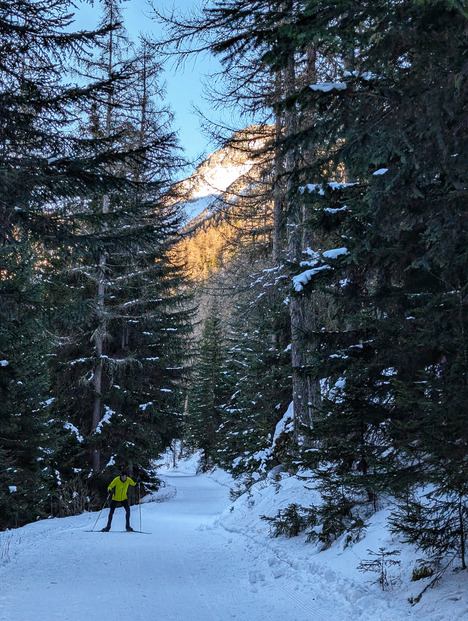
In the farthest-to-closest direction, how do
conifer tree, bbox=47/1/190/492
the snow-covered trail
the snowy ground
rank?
conifer tree, bbox=47/1/190/492
the snow-covered trail
the snowy ground

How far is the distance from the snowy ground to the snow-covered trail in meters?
0.01

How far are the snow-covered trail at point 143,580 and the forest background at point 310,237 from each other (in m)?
1.60

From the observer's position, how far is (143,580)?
7.55 meters

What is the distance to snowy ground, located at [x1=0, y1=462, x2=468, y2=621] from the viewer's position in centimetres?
559

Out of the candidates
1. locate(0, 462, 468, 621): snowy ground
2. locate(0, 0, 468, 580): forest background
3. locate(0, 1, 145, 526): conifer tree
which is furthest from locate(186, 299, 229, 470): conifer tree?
locate(0, 1, 145, 526): conifer tree

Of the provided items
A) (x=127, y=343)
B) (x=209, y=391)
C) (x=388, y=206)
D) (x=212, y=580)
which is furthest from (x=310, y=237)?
(x=209, y=391)

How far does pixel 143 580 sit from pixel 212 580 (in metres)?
1.01

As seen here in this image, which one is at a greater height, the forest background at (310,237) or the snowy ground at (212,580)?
the forest background at (310,237)

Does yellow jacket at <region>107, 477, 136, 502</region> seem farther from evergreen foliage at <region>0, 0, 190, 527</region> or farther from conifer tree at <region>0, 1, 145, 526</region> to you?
conifer tree at <region>0, 1, 145, 526</region>

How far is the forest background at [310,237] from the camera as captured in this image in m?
4.92

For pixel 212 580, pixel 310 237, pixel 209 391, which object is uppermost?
pixel 310 237

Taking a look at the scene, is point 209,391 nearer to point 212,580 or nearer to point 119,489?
point 119,489

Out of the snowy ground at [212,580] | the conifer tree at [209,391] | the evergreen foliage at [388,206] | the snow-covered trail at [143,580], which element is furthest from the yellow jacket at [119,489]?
the conifer tree at [209,391]

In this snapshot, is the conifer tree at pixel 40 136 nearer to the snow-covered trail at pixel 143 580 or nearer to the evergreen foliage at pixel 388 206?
the evergreen foliage at pixel 388 206
